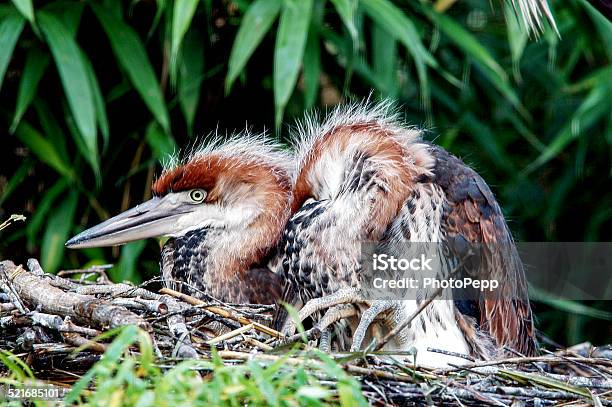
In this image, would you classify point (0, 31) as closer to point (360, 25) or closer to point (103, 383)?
point (360, 25)

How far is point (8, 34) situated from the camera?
3535mm

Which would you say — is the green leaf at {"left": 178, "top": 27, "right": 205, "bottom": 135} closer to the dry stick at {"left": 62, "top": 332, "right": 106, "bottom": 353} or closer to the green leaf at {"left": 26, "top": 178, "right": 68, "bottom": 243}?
the green leaf at {"left": 26, "top": 178, "right": 68, "bottom": 243}

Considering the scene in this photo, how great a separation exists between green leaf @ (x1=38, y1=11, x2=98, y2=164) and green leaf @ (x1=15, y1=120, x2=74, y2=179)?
206mm

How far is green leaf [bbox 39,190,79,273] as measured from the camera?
3.80 meters

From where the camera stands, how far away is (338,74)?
167 inches

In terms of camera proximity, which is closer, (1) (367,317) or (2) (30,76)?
(1) (367,317)

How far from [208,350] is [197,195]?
0.75m

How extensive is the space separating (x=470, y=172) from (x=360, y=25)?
130cm

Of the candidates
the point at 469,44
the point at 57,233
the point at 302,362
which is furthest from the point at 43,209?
the point at 302,362

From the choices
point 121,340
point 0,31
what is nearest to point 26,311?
point 121,340

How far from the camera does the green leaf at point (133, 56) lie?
12.1ft

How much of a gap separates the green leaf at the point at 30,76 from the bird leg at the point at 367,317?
5.04ft

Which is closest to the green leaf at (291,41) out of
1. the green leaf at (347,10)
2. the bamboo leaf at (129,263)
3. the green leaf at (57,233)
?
the green leaf at (347,10)

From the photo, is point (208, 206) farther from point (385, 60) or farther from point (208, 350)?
point (385, 60)
